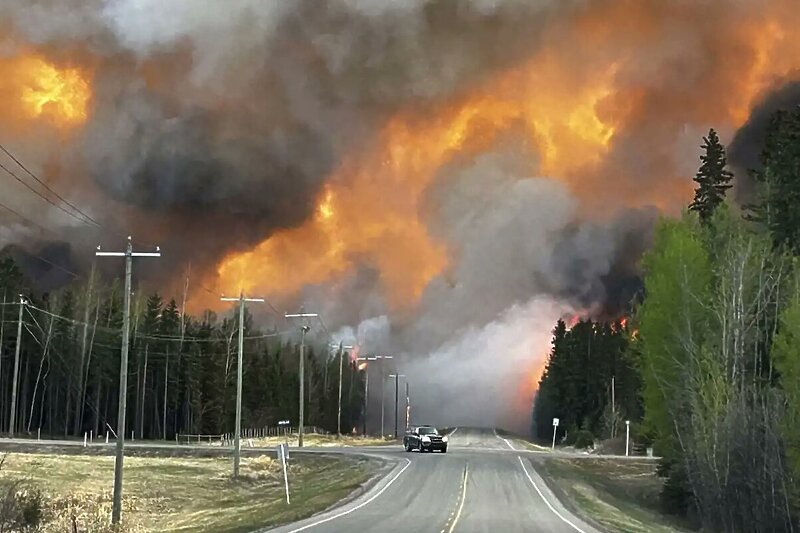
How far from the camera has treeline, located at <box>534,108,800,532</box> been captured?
135ft

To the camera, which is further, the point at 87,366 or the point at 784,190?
the point at 87,366

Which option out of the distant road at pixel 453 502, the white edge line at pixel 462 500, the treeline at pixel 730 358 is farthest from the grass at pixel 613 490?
the white edge line at pixel 462 500

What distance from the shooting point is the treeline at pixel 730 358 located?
4122 centimetres

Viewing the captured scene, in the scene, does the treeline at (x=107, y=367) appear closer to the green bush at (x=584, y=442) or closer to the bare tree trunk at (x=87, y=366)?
the bare tree trunk at (x=87, y=366)

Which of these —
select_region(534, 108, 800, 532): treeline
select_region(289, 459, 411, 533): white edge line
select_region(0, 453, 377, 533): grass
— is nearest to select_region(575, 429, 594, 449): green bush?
select_region(534, 108, 800, 532): treeline

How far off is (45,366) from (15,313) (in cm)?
1022

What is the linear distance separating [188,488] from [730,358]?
3001 centimetres

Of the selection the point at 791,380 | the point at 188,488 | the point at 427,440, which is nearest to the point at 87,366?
the point at 427,440

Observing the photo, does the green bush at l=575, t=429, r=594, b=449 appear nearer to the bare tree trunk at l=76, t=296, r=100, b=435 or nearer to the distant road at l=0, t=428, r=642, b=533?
the distant road at l=0, t=428, r=642, b=533

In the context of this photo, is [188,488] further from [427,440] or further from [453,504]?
[427,440]

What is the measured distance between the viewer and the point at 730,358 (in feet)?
158

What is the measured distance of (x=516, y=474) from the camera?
52.0 metres

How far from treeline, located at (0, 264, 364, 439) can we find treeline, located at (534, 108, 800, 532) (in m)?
66.1

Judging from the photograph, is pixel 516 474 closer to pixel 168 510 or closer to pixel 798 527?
pixel 798 527
